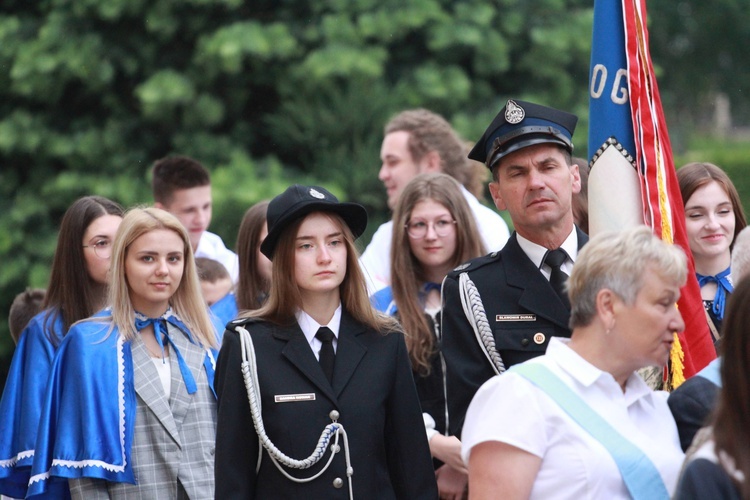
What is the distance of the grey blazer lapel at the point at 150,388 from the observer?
4.80 meters

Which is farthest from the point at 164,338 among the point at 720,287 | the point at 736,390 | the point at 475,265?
the point at 736,390

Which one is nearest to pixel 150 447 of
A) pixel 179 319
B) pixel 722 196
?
pixel 179 319

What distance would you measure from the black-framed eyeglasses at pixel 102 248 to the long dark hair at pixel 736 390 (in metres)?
3.53

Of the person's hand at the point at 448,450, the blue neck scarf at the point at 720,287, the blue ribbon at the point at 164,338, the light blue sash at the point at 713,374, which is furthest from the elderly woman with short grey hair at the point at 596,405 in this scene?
the blue ribbon at the point at 164,338

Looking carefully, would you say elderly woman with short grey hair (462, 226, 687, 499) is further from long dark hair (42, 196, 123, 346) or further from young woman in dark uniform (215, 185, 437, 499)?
long dark hair (42, 196, 123, 346)

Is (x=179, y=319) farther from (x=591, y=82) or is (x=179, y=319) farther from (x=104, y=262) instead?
(x=591, y=82)

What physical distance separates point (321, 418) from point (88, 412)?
1.18 meters

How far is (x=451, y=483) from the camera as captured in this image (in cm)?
502

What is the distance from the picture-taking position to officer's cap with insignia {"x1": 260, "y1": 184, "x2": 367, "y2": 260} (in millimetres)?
4223

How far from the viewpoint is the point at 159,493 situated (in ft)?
15.6

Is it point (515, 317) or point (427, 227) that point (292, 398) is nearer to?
point (515, 317)

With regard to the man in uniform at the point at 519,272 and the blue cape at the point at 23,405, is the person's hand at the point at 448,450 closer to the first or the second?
the man in uniform at the point at 519,272

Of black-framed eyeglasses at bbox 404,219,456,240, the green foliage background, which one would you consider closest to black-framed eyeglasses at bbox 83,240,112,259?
black-framed eyeglasses at bbox 404,219,456,240

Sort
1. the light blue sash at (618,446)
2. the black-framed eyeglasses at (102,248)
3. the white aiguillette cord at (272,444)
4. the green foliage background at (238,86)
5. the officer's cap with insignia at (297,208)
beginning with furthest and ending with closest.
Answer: the green foliage background at (238,86), the black-framed eyeglasses at (102,248), the officer's cap with insignia at (297,208), the white aiguillette cord at (272,444), the light blue sash at (618,446)
